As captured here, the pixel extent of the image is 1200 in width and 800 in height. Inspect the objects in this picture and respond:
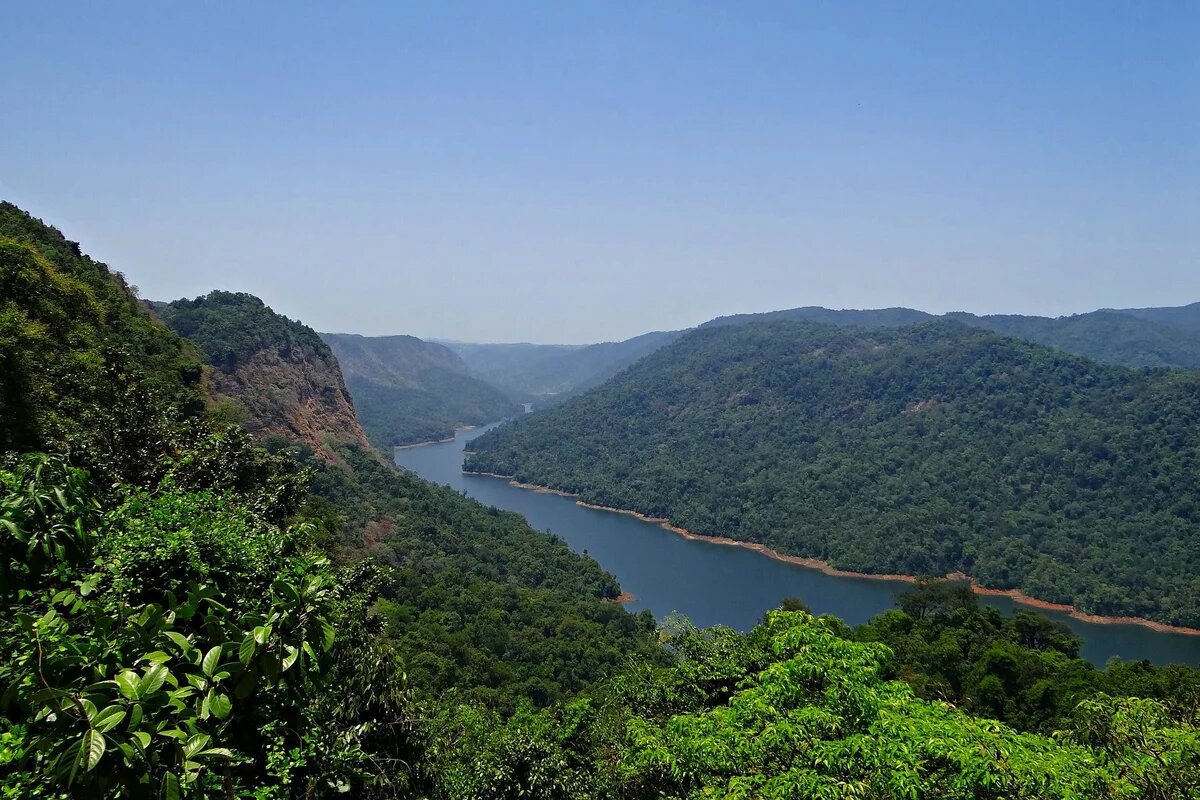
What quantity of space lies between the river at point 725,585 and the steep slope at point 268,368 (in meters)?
31.7

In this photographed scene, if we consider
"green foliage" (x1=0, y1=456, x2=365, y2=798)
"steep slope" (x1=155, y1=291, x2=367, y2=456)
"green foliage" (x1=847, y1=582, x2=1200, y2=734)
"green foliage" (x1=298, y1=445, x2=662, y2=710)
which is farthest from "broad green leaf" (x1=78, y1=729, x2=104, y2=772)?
"steep slope" (x1=155, y1=291, x2=367, y2=456)

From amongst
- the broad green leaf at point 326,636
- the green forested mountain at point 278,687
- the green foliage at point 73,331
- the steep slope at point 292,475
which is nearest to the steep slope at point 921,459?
the steep slope at point 292,475

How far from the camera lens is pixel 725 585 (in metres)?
66.2

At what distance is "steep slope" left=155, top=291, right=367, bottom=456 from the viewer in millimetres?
51375

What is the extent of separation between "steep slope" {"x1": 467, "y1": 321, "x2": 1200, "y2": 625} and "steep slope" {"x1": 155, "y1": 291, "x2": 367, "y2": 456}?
157 ft

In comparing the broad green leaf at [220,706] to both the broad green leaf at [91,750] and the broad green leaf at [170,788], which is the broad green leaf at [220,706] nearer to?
the broad green leaf at [170,788]

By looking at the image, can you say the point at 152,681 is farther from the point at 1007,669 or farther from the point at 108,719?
the point at 1007,669

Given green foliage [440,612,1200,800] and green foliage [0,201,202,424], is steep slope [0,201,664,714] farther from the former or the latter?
green foliage [440,612,1200,800]

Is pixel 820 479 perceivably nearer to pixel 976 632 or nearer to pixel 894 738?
pixel 976 632

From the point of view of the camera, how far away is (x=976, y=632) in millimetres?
35562

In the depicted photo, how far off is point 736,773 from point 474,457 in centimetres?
12603

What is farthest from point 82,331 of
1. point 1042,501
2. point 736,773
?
point 1042,501

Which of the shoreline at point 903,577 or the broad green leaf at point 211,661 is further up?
the broad green leaf at point 211,661

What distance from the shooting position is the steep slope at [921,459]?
6462 cm
